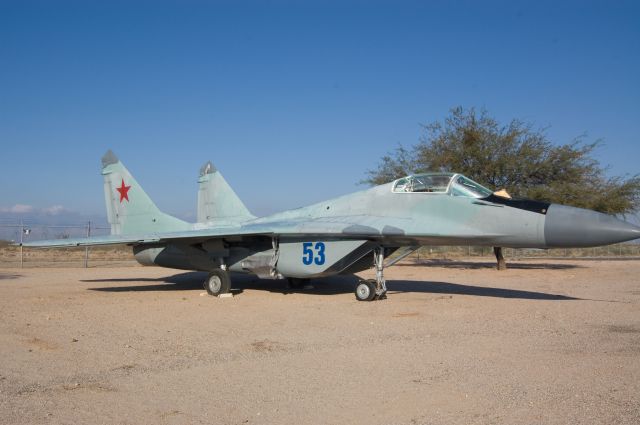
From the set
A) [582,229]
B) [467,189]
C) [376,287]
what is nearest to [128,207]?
[376,287]

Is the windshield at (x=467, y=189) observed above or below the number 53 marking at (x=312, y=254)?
above

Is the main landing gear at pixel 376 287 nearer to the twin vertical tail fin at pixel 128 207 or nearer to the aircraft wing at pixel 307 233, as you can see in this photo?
the aircraft wing at pixel 307 233

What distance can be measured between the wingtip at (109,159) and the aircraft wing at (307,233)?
366cm

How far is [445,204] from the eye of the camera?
1166 centimetres

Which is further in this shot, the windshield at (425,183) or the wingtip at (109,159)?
the wingtip at (109,159)

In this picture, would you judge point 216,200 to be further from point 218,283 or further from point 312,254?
point 312,254

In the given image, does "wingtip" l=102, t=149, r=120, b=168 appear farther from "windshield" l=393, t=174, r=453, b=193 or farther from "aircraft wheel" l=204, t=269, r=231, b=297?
"windshield" l=393, t=174, r=453, b=193

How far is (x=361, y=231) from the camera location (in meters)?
12.0

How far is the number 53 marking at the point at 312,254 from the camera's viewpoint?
12.6 m

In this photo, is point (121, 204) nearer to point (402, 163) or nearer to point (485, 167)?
point (402, 163)

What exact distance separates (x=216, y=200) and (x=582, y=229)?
10662 millimetres

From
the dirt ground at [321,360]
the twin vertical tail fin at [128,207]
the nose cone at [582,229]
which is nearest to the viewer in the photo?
the dirt ground at [321,360]

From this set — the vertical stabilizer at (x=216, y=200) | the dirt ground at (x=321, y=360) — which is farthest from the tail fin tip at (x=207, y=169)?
the dirt ground at (x=321, y=360)

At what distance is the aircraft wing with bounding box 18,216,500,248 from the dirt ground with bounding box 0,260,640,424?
1359 millimetres
